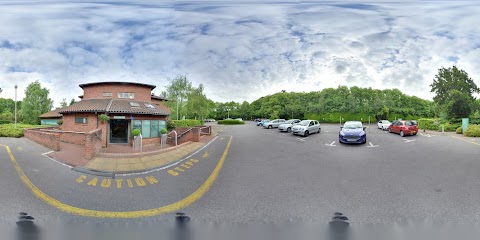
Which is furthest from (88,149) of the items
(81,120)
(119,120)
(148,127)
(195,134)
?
(81,120)

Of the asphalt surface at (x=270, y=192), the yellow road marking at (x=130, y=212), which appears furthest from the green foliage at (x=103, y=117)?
the yellow road marking at (x=130, y=212)

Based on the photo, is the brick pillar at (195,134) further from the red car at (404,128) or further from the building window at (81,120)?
the red car at (404,128)

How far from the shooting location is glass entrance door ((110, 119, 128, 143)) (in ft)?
25.2

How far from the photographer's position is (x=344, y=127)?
20.8 feet

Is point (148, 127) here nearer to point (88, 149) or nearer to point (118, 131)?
point (118, 131)

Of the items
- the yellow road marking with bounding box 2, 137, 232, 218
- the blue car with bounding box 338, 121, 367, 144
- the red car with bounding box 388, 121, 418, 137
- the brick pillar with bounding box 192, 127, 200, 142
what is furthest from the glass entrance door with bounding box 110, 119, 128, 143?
the red car with bounding box 388, 121, 418, 137

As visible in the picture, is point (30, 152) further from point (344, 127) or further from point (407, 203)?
point (344, 127)

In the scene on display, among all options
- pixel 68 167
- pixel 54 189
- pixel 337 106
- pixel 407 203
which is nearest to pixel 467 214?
pixel 407 203

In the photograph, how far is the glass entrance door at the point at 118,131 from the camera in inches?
303

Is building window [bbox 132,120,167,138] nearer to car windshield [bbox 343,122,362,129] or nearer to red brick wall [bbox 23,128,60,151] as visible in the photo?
red brick wall [bbox 23,128,60,151]

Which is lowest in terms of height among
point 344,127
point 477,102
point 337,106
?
point 344,127

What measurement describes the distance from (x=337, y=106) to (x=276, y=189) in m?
3.21

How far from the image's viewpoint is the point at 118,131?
310 inches

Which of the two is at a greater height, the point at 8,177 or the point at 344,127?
the point at 344,127
